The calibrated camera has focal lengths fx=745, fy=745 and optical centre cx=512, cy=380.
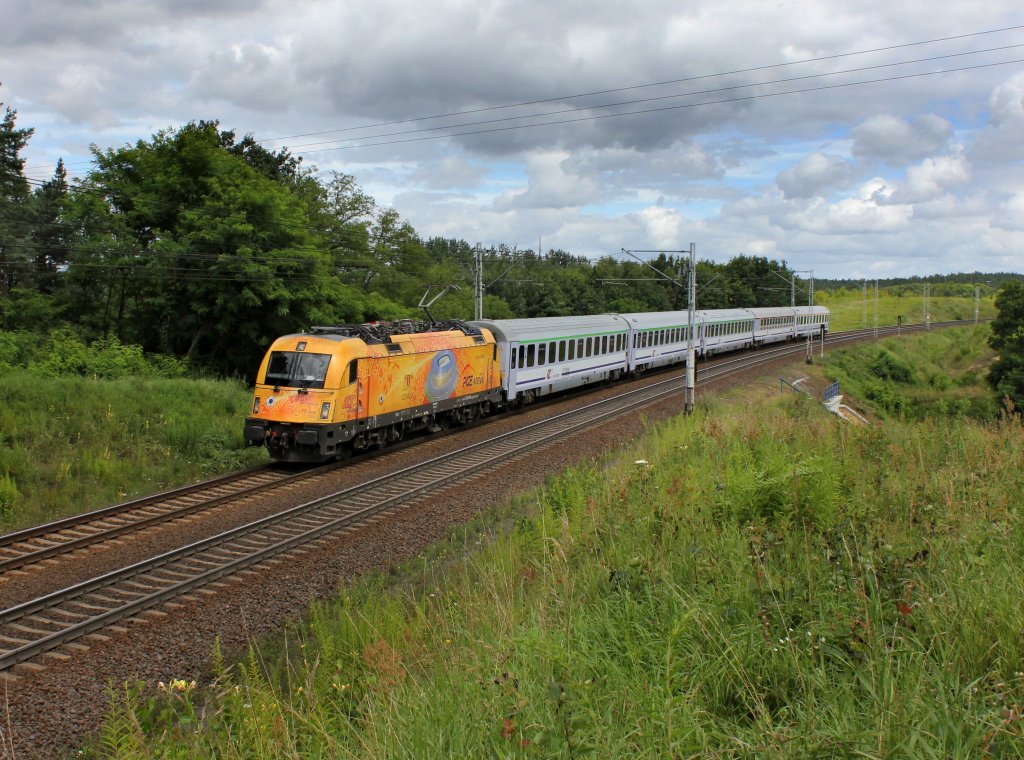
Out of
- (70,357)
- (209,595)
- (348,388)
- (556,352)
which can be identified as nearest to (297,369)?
(348,388)

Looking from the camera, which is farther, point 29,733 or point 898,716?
point 29,733

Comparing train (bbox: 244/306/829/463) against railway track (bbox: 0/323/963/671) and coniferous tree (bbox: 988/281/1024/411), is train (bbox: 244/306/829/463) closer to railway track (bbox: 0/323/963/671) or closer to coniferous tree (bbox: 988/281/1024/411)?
railway track (bbox: 0/323/963/671)

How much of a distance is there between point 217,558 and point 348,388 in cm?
638

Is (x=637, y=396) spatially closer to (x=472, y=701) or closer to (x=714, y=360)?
(x=714, y=360)

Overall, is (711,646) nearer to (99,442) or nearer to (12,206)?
(99,442)

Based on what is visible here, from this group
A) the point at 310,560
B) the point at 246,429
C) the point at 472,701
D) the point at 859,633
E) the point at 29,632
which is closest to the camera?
the point at 859,633

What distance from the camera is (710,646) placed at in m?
4.68

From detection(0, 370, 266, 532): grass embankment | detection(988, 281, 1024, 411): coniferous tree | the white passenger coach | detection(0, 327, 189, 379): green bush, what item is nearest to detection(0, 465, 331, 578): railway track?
detection(0, 370, 266, 532): grass embankment

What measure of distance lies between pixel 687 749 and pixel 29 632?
8.19 metres

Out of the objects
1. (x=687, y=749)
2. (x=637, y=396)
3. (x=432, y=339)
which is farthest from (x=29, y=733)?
(x=637, y=396)

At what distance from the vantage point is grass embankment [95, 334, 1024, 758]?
364cm

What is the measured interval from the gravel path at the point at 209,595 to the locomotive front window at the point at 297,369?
2.20m

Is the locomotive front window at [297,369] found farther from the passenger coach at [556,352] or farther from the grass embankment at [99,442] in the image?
the passenger coach at [556,352]

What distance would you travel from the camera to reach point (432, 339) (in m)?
20.6
